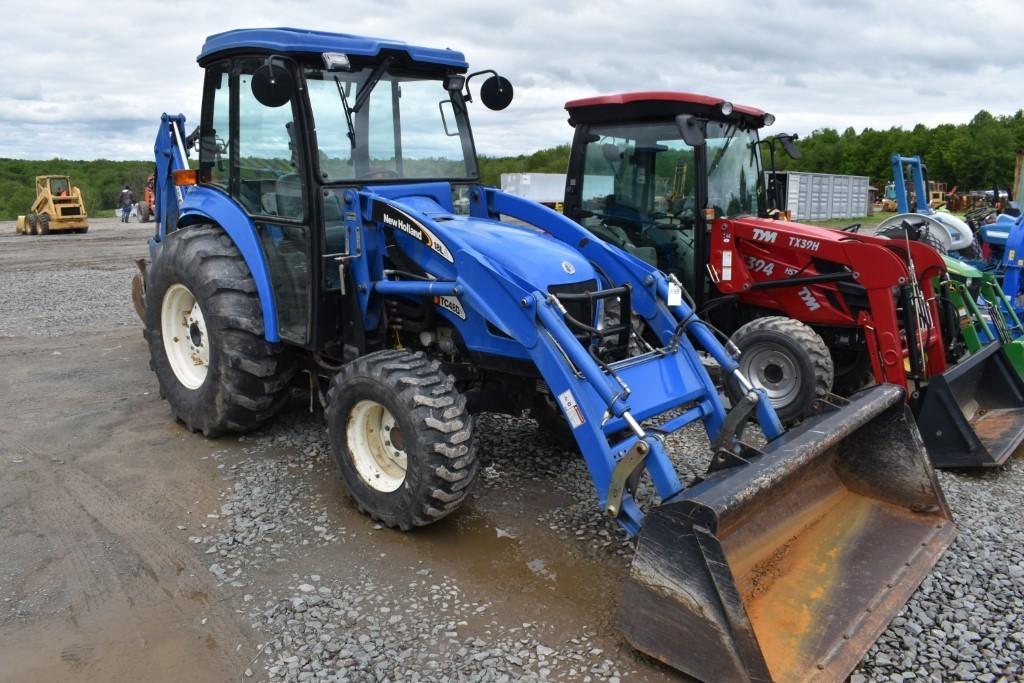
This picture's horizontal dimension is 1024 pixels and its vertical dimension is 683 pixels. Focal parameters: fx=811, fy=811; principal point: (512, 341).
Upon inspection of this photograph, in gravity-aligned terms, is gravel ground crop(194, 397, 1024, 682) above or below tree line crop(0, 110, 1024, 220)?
below

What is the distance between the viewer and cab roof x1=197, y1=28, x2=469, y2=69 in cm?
456

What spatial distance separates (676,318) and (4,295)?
36.8 feet

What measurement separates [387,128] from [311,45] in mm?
658

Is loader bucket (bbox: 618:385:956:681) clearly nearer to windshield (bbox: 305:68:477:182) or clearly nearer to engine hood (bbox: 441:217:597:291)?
engine hood (bbox: 441:217:597:291)

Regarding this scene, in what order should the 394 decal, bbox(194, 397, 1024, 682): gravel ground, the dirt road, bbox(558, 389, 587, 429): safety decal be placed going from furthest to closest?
the 394 decal
bbox(558, 389, 587, 429): safety decal
the dirt road
bbox(194, 397, 1024, 682): gravel ground

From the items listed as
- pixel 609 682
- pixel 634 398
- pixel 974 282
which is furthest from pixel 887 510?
pixel 974 282

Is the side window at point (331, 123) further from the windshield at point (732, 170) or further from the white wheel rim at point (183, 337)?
the windshield at point (732, 170)

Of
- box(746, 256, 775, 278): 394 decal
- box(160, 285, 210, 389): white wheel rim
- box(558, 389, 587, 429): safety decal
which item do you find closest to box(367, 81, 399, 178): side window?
box(160, 285, 210, 389): white wheel rim

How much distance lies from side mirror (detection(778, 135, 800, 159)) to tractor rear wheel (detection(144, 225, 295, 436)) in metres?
4.68

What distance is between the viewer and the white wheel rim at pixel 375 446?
4.27 m

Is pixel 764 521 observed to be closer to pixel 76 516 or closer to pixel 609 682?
pixel 609 682

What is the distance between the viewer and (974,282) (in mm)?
7148

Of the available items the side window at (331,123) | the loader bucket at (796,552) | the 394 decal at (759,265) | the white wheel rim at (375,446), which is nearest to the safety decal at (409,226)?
the side window at (331,123)

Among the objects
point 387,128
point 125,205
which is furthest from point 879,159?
point 387,128
